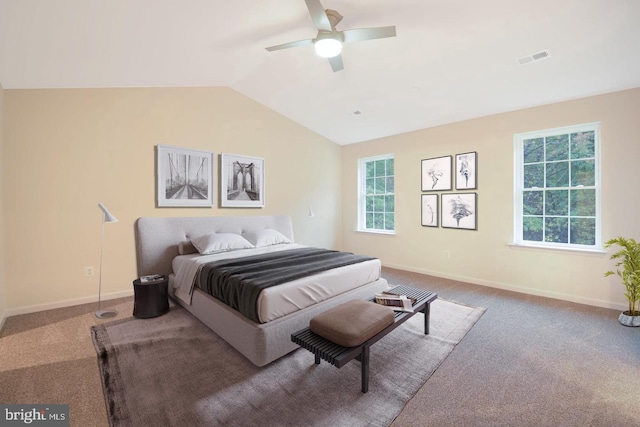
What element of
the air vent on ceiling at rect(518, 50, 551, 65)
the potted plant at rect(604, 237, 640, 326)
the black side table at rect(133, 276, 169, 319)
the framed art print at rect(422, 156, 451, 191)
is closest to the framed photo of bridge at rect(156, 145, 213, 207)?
the black side table at rect(133, 276, 169, 319)

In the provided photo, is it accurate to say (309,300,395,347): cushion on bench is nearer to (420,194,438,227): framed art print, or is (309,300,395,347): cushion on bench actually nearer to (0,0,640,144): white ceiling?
(0,0,640,144): white ceiling

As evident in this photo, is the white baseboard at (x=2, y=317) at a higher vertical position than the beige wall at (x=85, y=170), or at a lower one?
lower

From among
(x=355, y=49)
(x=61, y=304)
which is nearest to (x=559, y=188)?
(x=355, y=49)

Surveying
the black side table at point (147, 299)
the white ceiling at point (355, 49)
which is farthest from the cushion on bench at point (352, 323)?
the white ceiling at point (355, 49)

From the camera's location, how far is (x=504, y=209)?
12.8 ft

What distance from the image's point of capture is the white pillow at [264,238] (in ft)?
13.2

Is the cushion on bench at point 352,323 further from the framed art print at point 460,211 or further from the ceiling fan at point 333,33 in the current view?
the framed art print at point 460,211

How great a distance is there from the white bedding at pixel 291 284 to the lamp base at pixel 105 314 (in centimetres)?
62

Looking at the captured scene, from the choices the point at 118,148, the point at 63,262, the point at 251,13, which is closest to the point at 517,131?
the point at 251,13

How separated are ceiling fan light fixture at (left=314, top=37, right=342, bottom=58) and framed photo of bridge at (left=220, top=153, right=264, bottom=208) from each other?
2398 millimetres

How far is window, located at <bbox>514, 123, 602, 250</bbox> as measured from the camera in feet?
11.0

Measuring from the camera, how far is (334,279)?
2592 millimetres

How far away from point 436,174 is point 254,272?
3501mm

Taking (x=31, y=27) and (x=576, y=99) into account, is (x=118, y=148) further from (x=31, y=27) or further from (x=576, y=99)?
(x=576, y=99)
